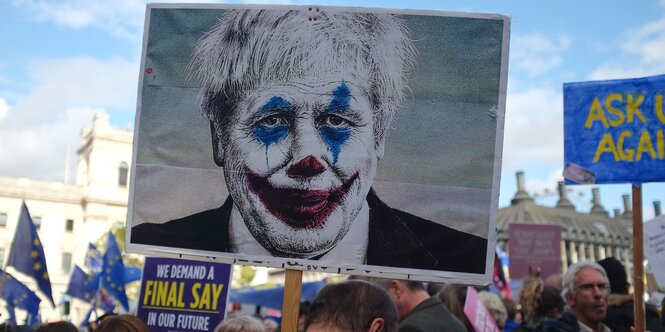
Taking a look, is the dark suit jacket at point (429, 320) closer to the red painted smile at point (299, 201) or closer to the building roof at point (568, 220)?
the red painted smile at point (299, 201)

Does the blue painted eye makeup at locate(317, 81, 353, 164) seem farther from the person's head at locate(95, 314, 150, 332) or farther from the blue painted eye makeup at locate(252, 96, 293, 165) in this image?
the person's head at locate(95, 314, 150, 332)

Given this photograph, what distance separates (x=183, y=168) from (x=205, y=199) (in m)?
0.20

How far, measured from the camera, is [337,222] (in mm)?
3459

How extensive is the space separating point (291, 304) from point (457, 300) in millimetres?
2055

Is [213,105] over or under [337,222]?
over

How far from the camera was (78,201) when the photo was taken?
6281cm

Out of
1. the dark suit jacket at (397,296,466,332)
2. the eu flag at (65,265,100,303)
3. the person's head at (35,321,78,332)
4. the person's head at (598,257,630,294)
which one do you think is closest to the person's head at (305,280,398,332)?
the dark suit jacket at (397,296,466,332)

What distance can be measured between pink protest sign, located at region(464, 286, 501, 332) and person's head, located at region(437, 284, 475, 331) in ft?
0.40

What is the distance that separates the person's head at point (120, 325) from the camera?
353 centimetres

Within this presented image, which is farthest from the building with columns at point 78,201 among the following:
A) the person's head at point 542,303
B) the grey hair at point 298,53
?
the grey hair at point 298,53

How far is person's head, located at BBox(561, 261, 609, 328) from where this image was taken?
4.25 m

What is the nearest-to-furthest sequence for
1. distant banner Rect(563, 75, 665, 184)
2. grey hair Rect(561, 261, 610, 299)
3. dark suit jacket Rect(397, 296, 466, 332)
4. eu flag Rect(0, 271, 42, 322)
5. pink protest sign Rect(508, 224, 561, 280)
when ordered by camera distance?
dark suit jacket Rect(397, 296, 466, 332) → distant banner Rect(563, 75, 665, 184) → grey hair Rect(561, 261, 610, 299) → eu flag Rect(0, 271, 42, 322) → pink protest sign Rect(508, 224, 561, 280)

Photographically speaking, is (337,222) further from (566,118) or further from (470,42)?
(566,118)

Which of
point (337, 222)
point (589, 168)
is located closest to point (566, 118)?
point (589, 168)
